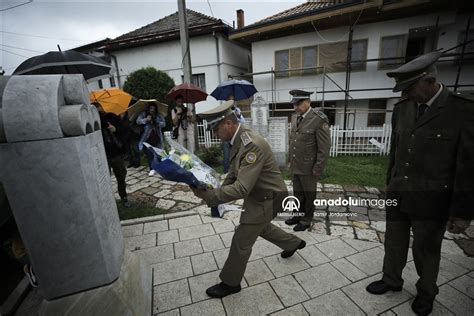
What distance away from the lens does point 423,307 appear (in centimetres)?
218

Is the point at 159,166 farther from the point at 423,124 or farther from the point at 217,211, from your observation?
the point at 423,124

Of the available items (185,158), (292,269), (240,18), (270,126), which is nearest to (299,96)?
(185,158)

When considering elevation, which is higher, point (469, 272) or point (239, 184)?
point (239, 184)

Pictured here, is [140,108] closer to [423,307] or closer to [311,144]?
[311,144]

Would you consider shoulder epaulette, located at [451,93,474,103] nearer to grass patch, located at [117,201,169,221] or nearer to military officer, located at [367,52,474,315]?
military officer, located at [367,52,474,315]

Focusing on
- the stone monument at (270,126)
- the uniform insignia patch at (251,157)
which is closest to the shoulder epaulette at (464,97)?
the uniform insignia patch at (251,157)

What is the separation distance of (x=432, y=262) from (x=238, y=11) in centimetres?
1543

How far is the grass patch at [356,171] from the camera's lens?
572cm

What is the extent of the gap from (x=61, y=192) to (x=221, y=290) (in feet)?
5.87

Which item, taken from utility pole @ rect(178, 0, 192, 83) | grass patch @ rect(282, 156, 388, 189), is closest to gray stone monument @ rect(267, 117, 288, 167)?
grass patch @ rect(282, 156, 388, 189)

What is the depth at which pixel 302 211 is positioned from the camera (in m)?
4.00

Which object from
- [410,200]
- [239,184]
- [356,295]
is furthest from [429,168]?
[239,184]

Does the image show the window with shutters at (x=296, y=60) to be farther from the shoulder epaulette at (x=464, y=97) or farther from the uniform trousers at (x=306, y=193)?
the shoulder epaulette at (x=464, y=97)

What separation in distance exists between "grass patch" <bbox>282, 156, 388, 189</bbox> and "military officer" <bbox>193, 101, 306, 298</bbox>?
3896mm
